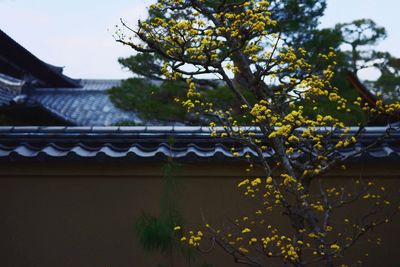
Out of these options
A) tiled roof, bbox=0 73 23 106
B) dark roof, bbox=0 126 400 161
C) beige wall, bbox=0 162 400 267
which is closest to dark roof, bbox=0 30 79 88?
tiled roof, bbox=0 73 23 106

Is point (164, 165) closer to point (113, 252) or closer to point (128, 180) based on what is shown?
point (128, 180)

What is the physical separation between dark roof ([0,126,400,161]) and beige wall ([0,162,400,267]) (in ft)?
0.76

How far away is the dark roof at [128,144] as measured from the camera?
15.6 ft

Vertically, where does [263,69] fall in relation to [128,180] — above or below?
above

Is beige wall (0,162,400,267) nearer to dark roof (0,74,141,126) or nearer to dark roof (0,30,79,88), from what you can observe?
dark roof (0,30,79,88)

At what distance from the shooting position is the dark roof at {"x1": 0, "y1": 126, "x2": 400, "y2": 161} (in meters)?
4.76

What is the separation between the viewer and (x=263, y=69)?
13.7 ft

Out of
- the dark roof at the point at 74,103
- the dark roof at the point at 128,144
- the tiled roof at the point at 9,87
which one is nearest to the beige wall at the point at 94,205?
the dark roof at the point at 128,144

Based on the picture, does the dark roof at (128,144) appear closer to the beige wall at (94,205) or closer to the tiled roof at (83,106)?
the beige wall at (94,205)

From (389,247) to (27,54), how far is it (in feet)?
31.2

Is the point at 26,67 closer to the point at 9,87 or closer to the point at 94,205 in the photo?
the point at 9,87

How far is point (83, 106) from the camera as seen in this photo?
1523 cm

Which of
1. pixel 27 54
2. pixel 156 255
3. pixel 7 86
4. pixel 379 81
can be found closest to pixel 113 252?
pixel 156 255

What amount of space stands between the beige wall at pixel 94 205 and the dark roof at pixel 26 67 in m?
5.70
